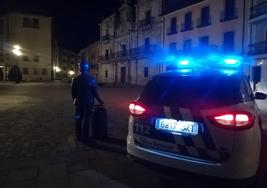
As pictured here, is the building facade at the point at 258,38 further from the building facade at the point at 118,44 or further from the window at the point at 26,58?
the window at the point at 26,58

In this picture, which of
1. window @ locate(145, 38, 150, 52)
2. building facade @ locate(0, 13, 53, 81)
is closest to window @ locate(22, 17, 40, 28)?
building facade @ locate(0, 13, 53, 81)

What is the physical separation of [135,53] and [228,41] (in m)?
18.0

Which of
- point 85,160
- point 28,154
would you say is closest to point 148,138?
point 85,160

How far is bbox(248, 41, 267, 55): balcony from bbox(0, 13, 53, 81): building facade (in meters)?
39.5

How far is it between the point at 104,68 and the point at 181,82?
183 ft

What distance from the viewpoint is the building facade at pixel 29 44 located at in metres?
57.2

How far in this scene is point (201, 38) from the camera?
1417 inches

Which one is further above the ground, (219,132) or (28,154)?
(219,132)

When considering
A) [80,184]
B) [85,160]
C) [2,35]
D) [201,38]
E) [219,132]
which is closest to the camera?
[219,132]

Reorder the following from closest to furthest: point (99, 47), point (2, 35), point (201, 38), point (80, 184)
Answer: point (80, 184) < point (201, 38) < point (2, 35) < point (99, 47)

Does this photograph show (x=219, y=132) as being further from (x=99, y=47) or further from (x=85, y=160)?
(x=99, y=47)

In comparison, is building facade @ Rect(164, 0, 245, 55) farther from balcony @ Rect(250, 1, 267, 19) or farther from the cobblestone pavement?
the cobblestone pavement

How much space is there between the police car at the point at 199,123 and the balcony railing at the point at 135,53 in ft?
129

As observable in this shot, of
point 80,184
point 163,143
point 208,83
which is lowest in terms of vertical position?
point 80,184
